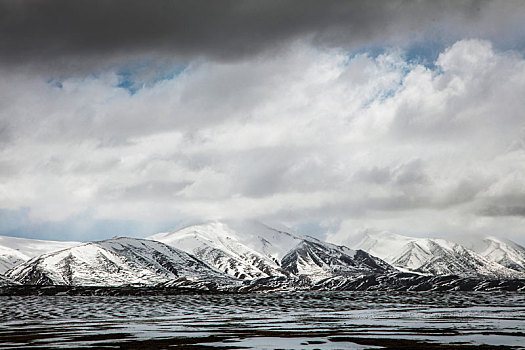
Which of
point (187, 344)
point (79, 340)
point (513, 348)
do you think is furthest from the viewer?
point (79, 340)

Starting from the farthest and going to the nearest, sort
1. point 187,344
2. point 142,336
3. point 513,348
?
point 142,336 < point 187,344 < point 513,348

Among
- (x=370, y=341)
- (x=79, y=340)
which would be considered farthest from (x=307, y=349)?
(x=79, y=340)

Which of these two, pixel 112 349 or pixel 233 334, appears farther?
pixel 233 334

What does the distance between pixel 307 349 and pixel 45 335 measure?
2614 centimetres

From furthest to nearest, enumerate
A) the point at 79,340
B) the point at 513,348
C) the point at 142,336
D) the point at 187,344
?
the point at 142,336 < the point at 79,340 < the point at 187,344 < the point at 513,348

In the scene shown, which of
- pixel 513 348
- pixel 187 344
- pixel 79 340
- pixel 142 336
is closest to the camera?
pixel 513 348

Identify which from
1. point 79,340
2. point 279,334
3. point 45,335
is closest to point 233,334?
point 279,334

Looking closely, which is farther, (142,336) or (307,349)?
(142,336)

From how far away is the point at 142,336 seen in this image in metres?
49.5

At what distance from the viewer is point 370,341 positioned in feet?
141

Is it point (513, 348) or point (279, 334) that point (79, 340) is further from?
point (513, 348)

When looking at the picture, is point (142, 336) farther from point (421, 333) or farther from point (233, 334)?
point (421, 333)

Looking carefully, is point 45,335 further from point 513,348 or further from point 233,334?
point 513,348

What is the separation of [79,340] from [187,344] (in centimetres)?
965
